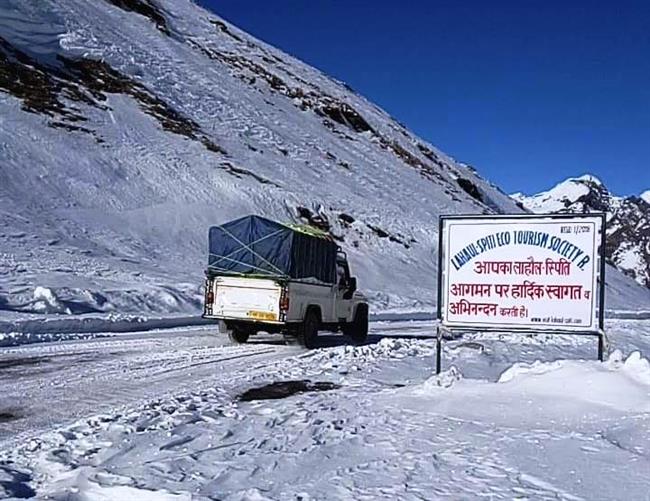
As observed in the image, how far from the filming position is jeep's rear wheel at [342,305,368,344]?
19531 mm

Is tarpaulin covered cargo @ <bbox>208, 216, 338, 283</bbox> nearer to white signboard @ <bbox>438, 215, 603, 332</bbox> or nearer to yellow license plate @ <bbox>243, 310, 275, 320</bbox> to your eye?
yellow license plate @ <bbox>243, 310, 275, 320</bbox>

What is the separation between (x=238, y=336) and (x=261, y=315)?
1.29 meters

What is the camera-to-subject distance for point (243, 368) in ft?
41.5

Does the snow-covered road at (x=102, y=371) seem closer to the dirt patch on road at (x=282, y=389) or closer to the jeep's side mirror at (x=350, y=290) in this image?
the dirt patch on road at (x=282, y=389)

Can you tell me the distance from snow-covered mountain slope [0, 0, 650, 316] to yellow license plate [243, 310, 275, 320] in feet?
21.0

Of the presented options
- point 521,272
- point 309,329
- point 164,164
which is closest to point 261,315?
point 309,329

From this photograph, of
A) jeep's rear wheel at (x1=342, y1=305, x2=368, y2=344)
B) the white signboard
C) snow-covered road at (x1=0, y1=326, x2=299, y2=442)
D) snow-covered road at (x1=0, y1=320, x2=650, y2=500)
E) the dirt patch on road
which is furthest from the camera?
jeep's rear wheel at (x1=342, y1=305, x2=368, y2=344)

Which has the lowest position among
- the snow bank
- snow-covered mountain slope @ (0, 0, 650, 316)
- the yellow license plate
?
the snow bank

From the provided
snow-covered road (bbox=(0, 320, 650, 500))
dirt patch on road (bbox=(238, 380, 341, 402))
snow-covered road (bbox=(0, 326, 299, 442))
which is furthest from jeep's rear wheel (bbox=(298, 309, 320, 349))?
dirt patch on road (bbox=(238, 380, 341, 402))

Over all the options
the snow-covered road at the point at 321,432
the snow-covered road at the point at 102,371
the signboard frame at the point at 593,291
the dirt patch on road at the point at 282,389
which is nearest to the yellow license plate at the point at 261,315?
the snow-covered road at the point at 102,371

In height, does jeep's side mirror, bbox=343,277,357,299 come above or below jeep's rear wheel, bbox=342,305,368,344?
above

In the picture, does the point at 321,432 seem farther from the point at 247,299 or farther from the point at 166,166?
the point at 166,166

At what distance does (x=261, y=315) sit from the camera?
16203 millimetres

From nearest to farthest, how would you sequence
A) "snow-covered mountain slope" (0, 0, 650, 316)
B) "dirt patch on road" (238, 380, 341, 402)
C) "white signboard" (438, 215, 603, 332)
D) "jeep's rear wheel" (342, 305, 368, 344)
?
1. "dirt patch on road" (238, 380, 341, 402)
2. "white signboard" (438, 215, 603, 332)
3. "jeep's rear wheel" (342, 305, 368, 344)
4. "snow-covered mountain slope" (0, 0, 650, 316)
